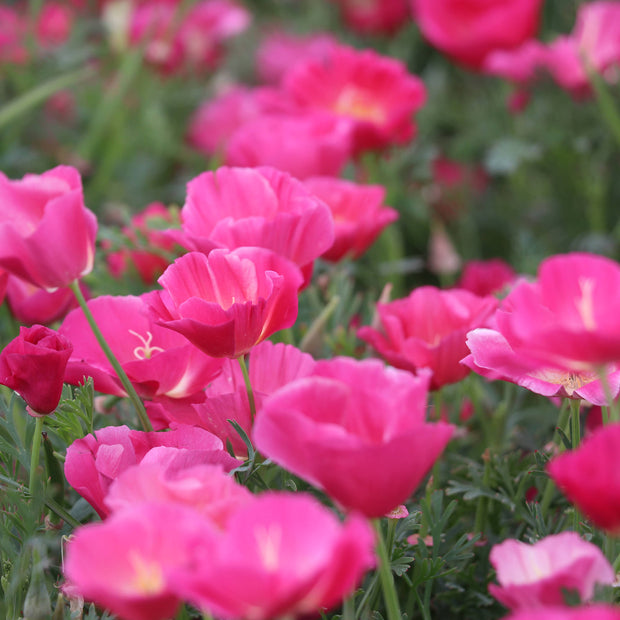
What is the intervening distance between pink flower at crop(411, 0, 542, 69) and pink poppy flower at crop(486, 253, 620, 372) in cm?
95

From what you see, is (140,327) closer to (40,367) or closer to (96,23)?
(40,367)

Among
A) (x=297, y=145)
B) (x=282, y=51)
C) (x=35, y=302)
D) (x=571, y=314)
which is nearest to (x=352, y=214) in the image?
(x=297, y=145)

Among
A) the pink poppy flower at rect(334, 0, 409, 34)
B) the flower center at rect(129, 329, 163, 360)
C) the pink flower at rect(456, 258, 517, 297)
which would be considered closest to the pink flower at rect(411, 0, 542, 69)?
the pink poppy flower at rect(334, 0, 409, 34)

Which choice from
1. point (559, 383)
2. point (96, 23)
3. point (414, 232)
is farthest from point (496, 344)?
point (96, 23)

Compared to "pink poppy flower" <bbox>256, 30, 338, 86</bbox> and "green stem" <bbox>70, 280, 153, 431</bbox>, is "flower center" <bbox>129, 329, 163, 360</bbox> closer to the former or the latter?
"green stem" <bbox>70, 280, 153, 431</bbox>

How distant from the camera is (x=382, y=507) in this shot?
1.15 ft

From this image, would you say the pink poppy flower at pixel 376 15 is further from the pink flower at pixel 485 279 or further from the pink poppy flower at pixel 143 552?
the pink poppy flower at pixel 143 552

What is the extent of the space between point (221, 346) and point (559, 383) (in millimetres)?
190

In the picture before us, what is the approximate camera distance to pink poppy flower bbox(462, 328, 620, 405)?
1.48 feet

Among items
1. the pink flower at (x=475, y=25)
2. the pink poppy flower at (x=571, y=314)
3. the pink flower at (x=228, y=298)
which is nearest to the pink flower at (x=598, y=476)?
the pink poppy flower at (x=571, y=314)

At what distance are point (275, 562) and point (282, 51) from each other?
1.41m

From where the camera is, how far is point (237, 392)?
479mm

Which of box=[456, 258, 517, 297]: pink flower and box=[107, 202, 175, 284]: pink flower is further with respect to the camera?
box=[456, 258, 517, 297]: pink flower

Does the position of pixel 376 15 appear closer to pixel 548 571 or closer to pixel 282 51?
pixel 282 51
